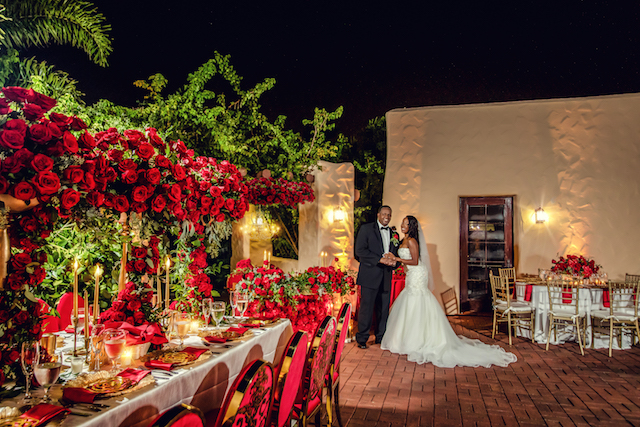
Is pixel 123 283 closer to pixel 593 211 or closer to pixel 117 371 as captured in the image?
pixel 117 371

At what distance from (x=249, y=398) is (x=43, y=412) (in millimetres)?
705

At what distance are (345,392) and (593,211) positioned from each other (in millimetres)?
6841

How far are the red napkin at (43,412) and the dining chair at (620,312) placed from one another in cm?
649

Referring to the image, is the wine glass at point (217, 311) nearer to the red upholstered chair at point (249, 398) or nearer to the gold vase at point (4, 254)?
the red upholstered chair at point (249, 398)

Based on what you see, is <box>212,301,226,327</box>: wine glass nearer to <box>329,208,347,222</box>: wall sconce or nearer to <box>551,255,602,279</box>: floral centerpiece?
<box>329,208,347,222</box>: wall sconce

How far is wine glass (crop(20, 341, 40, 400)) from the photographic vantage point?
1.61m

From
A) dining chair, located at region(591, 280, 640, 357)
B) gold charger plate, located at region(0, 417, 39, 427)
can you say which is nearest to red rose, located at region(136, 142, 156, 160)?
gold charger plate, located at region(0, 417, 39, 427)

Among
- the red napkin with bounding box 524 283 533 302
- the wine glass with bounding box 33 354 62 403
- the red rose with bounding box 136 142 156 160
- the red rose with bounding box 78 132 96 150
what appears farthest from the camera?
the red napkin with bounding box 524 283 533 302

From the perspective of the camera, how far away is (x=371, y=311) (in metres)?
5.71

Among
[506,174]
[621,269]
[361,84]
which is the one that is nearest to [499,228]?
[506,174]

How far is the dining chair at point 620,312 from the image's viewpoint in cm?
574

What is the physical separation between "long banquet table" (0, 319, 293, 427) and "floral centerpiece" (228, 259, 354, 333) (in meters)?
0.86

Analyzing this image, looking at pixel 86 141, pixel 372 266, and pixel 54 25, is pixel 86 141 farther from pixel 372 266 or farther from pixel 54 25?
pixel 372 266

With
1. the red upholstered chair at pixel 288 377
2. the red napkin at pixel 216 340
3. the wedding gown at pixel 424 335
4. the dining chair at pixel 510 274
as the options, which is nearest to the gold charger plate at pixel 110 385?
the red upholstered chair at pixel 288 377
